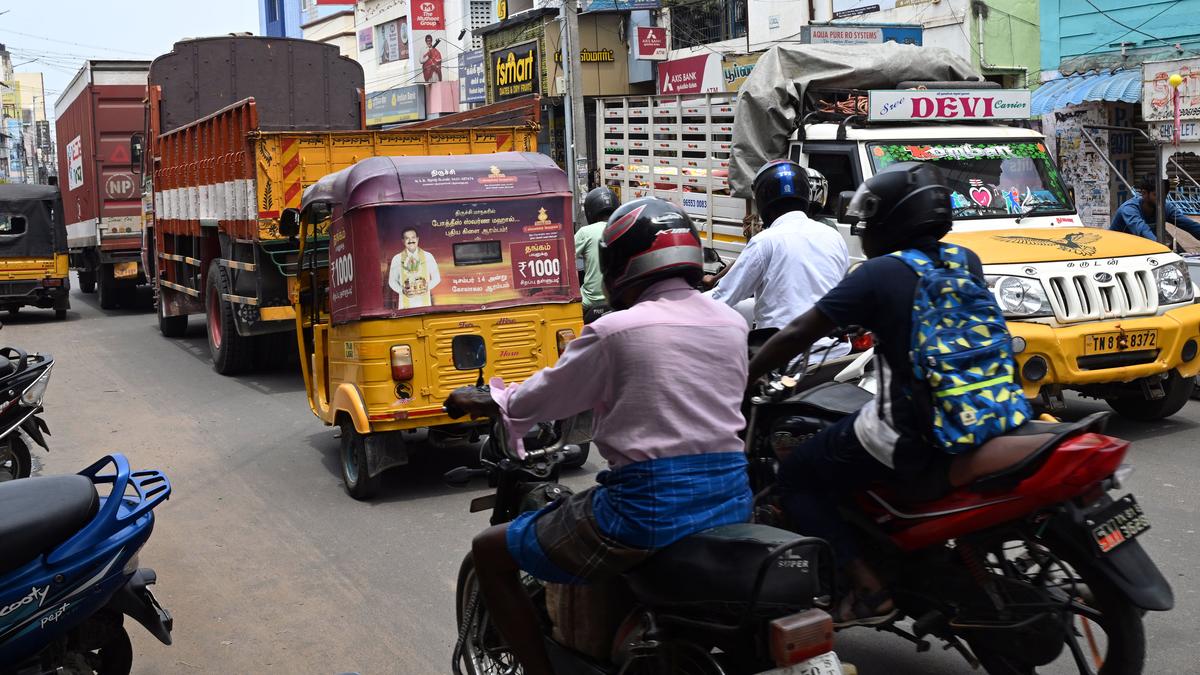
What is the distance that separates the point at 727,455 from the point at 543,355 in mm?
4612

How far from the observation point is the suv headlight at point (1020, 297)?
7.51m

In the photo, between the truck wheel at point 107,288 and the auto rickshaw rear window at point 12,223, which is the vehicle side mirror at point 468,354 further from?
the truck wheel at point 107,288

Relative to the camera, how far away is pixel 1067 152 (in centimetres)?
1783

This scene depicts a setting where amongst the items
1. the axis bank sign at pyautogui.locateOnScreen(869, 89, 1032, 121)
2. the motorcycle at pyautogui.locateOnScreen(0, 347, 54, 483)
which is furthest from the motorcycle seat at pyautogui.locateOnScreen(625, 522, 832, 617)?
the axis bank sign at pyautogui.locateOnScreen(869, 89, 1032, 121)

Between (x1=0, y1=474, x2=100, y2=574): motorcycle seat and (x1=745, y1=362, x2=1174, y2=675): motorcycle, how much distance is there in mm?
2471

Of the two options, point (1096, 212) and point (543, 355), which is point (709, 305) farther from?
point (1096, 212)

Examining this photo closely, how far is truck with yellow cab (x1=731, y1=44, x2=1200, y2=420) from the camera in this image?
7539mm

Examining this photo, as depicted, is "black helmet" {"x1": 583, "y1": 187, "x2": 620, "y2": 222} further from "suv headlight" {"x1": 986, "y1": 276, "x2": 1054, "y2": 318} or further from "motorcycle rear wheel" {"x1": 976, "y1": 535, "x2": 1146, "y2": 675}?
"motorcycle rear wheel" {"x1": 976, "y1": 535, "x2": 1146, "y2": 675}

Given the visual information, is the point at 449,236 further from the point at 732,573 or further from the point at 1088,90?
the point at 1088,90

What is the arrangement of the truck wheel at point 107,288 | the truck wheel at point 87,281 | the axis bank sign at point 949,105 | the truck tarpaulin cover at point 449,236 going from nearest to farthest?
the truck tarpaulin cover at point 449,236 < the axis bank sign at point 949,105 < the truck wheel at point 107,288 < the truck wheel at point 87,281

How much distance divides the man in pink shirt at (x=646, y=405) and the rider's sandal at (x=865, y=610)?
695 mm

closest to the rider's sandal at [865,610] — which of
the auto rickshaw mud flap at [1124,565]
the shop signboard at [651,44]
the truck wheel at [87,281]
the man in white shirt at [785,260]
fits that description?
the auto rickshaw mud flap at [1124,565]

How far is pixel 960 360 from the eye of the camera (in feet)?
11.6

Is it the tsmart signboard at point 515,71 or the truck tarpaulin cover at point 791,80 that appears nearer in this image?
the truck tarpaulin cover at point 791,80
